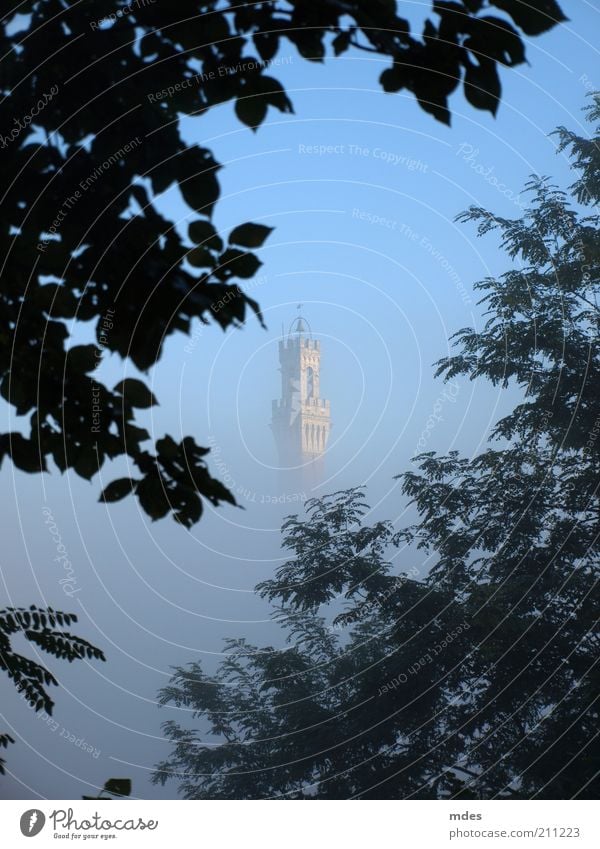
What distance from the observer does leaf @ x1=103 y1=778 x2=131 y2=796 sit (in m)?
2.67

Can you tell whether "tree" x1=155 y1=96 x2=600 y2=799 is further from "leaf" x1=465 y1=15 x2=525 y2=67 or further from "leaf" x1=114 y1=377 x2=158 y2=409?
Answer: "leaf" x1=465 y1=15 x2=525 y2=67

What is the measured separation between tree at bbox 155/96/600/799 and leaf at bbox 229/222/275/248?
305 centimetres

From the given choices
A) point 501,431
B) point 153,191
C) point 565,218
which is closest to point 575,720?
point 501,431

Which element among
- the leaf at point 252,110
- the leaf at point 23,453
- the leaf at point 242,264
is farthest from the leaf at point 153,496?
the leaf at point 252,110

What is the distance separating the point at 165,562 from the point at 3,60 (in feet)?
9.73

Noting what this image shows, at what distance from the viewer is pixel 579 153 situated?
5.66 metres

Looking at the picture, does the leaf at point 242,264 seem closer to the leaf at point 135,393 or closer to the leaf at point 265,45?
the leaf at point 135,393

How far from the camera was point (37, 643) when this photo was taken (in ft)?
7.39

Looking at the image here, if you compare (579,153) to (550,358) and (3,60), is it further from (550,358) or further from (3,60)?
(3,60)

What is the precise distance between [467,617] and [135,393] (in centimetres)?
331

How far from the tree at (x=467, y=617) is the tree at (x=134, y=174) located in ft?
8.62

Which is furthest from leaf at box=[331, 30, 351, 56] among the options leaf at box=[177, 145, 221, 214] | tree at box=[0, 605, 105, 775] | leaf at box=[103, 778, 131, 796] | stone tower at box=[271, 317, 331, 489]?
stone tower at box=[271, 317, 331, 489]

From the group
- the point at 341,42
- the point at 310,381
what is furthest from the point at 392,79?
the point at 310,381

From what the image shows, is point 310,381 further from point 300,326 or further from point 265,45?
point 265,45
